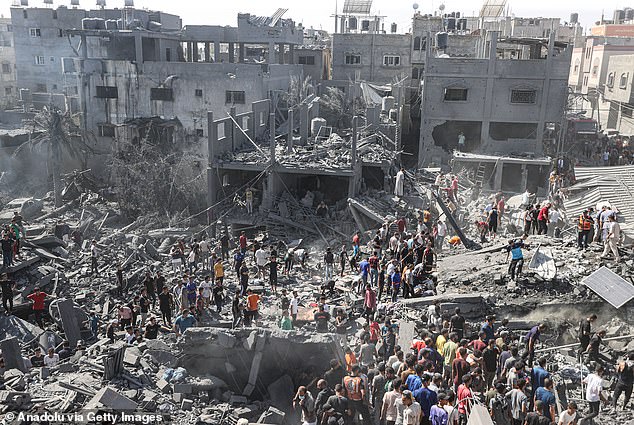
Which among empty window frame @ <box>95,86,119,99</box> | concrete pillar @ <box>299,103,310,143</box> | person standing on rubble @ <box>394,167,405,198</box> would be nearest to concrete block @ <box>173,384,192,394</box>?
person standing on rubble @ <box>394,167,405,198</box>

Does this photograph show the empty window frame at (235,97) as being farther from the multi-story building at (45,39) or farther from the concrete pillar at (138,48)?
the multi-story building at (45,39)

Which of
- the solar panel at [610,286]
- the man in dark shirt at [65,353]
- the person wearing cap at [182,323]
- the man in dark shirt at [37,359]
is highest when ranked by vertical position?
the solar panel at [610,286]

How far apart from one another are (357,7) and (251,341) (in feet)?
146

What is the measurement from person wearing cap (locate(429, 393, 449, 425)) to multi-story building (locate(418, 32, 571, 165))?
25653 mm

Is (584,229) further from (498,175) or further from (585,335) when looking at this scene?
(498,175)

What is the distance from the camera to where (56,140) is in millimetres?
35438

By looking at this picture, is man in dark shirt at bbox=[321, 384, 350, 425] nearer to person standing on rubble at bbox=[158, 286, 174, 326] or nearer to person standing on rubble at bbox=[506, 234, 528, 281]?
person standing on rubble at bbox=[506, 234, 528, 281]

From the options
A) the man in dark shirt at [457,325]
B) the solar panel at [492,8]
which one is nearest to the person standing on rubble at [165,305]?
the man in dark shirt at [457,325]

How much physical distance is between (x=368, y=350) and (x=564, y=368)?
428 cm

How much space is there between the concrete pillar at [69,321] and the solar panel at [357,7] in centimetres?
4128

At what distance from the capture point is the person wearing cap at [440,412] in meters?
9.28

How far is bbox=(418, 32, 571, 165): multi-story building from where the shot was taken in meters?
33.1

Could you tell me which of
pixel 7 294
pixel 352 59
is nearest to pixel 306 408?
pixel 7 294

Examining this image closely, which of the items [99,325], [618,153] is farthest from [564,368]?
[618,153]
